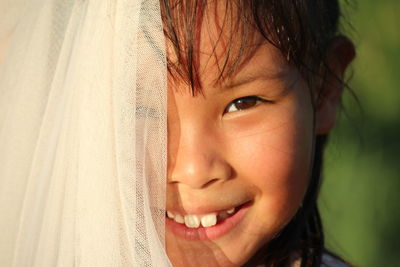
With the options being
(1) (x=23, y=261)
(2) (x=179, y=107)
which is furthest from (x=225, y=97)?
(1) (x=23, y=261)

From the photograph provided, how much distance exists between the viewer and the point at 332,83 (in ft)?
4.80

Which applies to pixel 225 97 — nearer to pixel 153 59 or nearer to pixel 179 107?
pixel 179 107

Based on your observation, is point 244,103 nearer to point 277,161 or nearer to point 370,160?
point 277,161

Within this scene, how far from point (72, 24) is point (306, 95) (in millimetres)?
535

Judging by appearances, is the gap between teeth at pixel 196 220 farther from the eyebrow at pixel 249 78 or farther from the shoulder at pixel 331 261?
the shoulder at pixel 331 261

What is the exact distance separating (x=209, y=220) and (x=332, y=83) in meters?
0.48

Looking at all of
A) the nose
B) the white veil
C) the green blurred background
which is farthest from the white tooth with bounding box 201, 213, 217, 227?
the green blurred background

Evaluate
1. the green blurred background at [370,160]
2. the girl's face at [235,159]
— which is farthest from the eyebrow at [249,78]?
the green blurred background at [370,160]

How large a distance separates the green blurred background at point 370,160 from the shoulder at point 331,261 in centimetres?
58

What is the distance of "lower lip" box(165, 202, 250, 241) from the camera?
3.92 feet

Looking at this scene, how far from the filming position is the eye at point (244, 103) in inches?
46.3

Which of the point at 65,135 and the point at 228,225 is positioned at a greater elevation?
the point at 65,135

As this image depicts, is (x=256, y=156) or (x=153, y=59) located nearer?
(x=153, y=59)

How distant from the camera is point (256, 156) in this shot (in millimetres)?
1175
